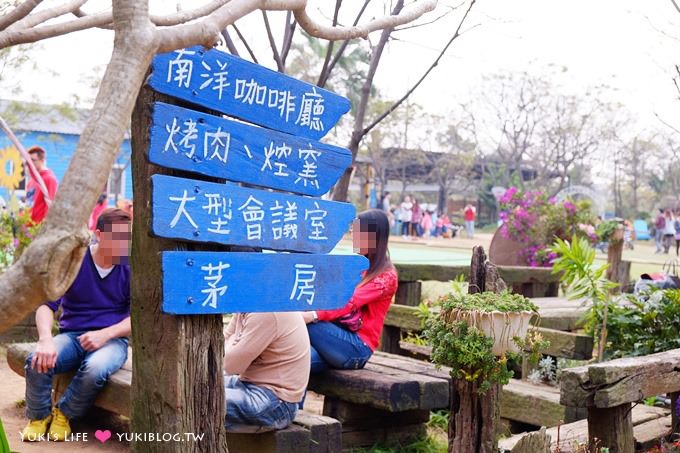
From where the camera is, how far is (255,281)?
2.96 metres

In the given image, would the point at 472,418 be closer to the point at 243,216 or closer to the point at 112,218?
the point at 243,216

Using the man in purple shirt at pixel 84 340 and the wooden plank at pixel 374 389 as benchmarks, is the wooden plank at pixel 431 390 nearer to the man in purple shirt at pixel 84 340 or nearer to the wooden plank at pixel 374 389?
the wooden plank at pixel 374 389

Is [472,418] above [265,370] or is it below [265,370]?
below

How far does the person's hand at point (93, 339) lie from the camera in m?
4.34

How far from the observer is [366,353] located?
4652 mm

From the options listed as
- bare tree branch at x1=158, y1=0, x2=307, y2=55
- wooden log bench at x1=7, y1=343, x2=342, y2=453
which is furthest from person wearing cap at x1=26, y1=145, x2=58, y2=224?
bare tree branch at x1=158, y1=0, x2=307, y2=55

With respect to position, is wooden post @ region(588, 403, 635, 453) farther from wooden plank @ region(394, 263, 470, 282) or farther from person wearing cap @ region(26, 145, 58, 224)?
person wearing cap @ region(26, 145, 58, 224)

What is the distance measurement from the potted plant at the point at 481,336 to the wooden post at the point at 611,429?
524 mm

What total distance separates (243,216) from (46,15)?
97 centimetres

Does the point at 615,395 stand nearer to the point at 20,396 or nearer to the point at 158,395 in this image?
the point at 158,395

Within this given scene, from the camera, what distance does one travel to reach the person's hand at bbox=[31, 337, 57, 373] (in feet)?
13.7

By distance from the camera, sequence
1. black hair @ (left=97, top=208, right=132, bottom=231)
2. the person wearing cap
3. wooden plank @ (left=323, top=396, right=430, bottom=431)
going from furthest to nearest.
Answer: the person wearing cap → wooden plank @ (left=323, top=396, right=430, bottom=431) → black hair @ (left=97, top=208, right=132, bottom=231)

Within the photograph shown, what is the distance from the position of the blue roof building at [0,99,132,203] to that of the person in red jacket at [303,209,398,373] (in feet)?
77.9

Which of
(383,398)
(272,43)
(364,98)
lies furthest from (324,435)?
(364,98)
